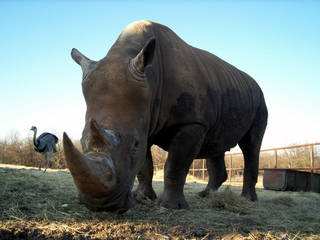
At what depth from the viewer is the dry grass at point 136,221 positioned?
84.2 inches

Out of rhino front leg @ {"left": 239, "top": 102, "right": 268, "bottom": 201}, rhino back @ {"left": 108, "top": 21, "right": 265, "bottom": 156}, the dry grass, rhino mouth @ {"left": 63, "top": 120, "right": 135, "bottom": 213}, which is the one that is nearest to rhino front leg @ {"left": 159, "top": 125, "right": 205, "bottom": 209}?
rhino back @ {"left": 108, "top": 21, "right": 265, "bottom": 156}

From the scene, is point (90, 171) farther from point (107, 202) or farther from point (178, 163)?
point (178, 163)

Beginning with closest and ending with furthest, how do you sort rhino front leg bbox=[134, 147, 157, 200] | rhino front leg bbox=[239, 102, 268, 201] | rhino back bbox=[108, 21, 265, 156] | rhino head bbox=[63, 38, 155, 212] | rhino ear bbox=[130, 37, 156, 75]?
rhino head bbox=[63, 38, 155, 212]
rhino ear bbox=[130, 37, 156, 75]
rhino back bbox=[108, 21, 265, 156]
rhino front leg bbox=[134, 147, 157, 200]
rhino front leg bbox=[239, 102, 268, 201]

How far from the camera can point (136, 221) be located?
2750 mm

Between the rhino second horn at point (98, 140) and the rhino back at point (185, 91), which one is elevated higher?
the rhino back at point (185, 91)

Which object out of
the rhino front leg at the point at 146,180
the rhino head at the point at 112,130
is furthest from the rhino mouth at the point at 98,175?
the rhino front leg at the point at 146,180

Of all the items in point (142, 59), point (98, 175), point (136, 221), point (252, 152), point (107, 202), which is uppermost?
point (142, 59)

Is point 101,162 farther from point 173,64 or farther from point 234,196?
point 234,196

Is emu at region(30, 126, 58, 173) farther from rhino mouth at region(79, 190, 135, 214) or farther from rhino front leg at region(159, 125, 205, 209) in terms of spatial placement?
rhino mouth at region(79, 190, 135, 214)

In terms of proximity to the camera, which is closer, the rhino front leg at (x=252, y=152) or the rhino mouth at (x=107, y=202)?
the rhino mouth at (x=107, y=202)

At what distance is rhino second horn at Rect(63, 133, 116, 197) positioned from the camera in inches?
82.4

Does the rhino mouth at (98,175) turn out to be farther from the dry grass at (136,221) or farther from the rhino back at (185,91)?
the rhino back at (185,91)

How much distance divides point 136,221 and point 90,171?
82 cm

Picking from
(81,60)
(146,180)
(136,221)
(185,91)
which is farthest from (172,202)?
(81,60)
